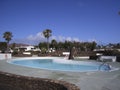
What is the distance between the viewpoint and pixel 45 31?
66.9m

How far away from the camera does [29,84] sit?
901 centimetres

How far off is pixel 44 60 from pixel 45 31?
130ft

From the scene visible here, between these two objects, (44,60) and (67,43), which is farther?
(67,43)

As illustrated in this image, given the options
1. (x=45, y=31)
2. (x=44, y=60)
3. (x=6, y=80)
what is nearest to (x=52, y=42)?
(x=45, y=31)

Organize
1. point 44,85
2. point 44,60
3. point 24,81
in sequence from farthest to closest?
point 44,60, point 24,81, point 44,85

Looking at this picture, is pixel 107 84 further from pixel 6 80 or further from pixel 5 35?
pixel 5 35

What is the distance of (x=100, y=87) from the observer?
353 inches

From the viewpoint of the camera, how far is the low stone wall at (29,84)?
7911 millimetres

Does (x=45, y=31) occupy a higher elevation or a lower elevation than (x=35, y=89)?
higher

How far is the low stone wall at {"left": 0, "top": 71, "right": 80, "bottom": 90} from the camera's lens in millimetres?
7911

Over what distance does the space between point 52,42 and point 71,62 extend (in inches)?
2587

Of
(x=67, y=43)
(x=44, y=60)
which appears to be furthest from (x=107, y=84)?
(x=67, y=43)

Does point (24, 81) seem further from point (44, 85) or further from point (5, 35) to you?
point (5, 35)

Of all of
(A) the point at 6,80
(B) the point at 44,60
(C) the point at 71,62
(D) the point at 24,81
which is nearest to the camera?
(D) the point at 24,81
